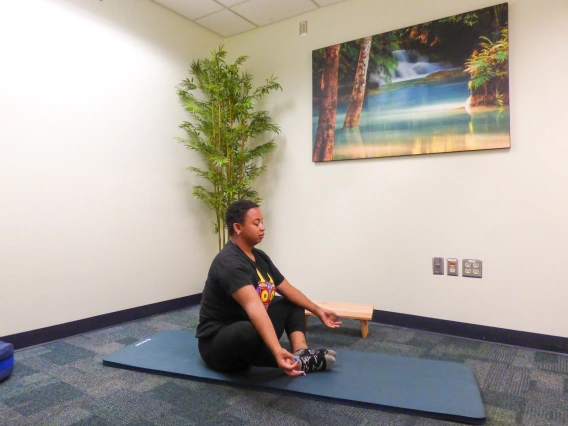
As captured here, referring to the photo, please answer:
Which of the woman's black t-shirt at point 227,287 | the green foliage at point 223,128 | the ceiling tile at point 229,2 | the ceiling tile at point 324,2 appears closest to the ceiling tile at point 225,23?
the ceiling tile at point 229,2

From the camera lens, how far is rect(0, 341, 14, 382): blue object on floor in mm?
2000

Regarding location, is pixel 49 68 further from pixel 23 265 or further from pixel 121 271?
pixel 121 271

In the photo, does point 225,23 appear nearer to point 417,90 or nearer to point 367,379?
point 417,90

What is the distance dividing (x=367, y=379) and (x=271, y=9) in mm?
3118

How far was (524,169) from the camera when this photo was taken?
2.59m

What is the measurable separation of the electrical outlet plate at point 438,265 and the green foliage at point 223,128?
1.67 m

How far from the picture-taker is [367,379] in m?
1.96

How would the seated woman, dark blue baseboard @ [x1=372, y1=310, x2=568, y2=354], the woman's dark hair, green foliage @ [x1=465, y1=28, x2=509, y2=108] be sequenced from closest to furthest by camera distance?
the seated woman
the woman's dark hair
dark blue baseboard @ [x1=372, y1=310, x2=568, y2=354]
green foliage @ [x1=465, y1=28, x2=509, y2=108]

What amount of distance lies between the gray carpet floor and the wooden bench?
169mm

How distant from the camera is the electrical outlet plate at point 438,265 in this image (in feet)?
9.39

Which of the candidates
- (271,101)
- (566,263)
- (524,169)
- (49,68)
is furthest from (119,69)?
(566,263)

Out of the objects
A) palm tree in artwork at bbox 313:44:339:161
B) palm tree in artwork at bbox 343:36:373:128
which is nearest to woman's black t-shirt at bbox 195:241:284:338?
palm tree in artwork at bbox 313:44:339:161

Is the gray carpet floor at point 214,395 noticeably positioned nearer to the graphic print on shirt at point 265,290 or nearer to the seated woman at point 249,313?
the seated woman at point 249,313

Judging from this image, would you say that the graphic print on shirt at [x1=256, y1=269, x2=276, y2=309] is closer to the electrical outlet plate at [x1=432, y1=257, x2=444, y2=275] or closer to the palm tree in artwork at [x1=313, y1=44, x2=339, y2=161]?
the electrical outlet plate at [x1=432, y1=257, x2=444, y2=275]
